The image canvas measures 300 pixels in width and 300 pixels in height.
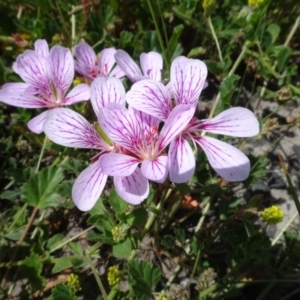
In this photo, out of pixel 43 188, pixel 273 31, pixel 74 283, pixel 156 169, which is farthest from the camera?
pixel 273 31

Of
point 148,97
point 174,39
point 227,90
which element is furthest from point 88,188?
point 174,39

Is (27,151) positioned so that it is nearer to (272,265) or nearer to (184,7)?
(184,7)

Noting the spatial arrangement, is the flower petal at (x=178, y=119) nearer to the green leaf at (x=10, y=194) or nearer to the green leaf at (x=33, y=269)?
the green leaf at (x=33, y=269)

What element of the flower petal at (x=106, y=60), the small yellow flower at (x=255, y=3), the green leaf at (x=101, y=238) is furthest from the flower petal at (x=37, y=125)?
the small yellow flower at (x=255, y=3)

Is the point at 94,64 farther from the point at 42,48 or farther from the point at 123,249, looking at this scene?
the point at 123,249

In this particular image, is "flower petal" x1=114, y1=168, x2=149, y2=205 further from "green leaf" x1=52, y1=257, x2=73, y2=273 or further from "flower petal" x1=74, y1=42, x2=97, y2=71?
"flower petal" x1=74, y1=42, x2=97, y2=71
